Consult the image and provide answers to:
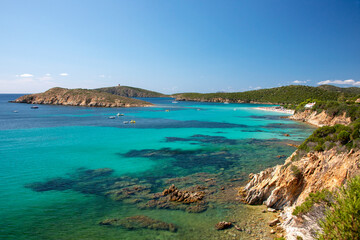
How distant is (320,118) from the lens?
53.9 metres

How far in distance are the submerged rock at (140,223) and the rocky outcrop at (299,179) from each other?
18.0 feet

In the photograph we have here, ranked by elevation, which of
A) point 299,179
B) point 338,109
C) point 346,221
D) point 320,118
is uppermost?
point 338,109

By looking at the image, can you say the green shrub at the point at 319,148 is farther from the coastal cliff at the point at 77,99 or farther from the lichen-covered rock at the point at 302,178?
the coastal cliff at the point at 77,99

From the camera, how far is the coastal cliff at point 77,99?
123 m

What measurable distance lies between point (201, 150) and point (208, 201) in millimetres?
14322

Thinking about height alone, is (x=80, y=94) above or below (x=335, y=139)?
above

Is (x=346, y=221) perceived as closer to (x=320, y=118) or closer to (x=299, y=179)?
(x=299, y=179)

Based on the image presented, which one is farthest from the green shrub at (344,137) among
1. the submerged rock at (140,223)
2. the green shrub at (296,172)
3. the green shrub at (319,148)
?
the submerged rock at (140,223)

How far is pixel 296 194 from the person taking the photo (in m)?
13.2

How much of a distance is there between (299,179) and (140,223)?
9.49 metres

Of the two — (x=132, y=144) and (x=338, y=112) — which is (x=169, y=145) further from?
(x=338, y=112)

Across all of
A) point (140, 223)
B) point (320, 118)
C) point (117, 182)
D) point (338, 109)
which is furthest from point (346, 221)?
point (320, 118)

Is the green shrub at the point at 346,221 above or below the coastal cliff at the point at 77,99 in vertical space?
below

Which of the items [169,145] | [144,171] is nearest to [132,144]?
[169,145]
